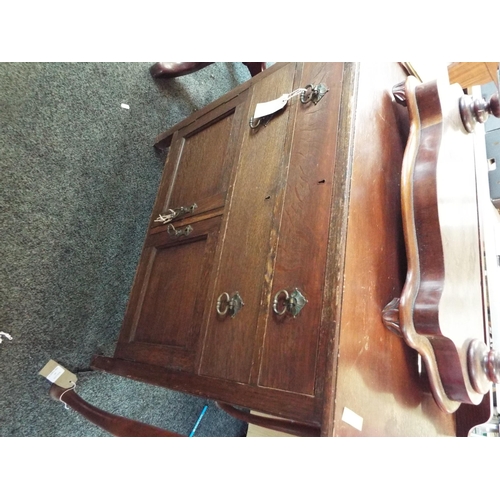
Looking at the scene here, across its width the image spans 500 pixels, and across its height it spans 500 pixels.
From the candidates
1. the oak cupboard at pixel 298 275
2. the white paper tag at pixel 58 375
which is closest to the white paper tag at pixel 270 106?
the oak cupboard at pixel 298 275

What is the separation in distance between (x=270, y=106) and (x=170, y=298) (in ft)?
1.78

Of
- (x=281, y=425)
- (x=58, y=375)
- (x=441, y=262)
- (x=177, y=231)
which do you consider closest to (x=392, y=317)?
(x=441, y=262)

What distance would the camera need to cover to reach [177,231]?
3.09 ft

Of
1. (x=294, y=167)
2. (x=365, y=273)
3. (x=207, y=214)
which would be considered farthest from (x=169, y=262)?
(x=365, y=273)

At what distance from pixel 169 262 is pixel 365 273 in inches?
22.3

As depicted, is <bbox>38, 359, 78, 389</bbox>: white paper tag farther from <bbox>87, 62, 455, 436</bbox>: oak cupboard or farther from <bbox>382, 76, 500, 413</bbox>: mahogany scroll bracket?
<bbox>382, 76, 500, 413</bbox>: mahogany scroll bracket

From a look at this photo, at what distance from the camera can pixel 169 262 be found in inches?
37.2

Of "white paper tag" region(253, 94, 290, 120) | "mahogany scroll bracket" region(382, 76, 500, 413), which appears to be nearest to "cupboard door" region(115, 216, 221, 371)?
"white paper tag" region(253, 94, 290, 120)

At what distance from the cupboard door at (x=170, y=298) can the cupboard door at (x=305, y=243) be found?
22 centimetres

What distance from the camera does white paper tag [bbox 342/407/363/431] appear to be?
475 millimetres

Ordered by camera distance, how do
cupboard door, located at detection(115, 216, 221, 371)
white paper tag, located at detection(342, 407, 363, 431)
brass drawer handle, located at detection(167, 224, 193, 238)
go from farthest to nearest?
brass drawer handle, located at detection(167, 224, 193, 238) → cupboard door, located at detection(115, 216, 221, 371) → white paper tag, located at detection(342, 407, 363, 431)

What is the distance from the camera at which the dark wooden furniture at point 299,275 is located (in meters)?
0.52

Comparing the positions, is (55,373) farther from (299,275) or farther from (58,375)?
(299,275)

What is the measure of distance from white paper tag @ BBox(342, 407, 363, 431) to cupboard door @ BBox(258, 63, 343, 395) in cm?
5
